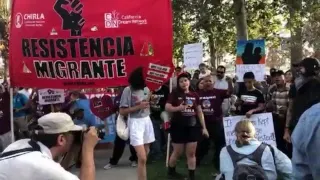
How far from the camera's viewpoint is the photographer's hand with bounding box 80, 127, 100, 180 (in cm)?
317

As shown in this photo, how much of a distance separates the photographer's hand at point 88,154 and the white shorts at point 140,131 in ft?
13.1

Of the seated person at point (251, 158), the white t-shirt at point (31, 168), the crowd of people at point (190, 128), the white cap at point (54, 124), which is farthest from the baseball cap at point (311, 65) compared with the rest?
the white t-shirt at point (31, 168)

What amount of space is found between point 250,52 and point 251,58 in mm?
132

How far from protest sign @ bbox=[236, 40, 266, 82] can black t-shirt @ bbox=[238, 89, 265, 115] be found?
6.40 feet

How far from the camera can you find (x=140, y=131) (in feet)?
24.0

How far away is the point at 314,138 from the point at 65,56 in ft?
13.6

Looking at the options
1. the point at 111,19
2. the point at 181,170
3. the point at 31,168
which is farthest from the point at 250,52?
the point at 31,168

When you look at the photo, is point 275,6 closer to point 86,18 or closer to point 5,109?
point 5,109

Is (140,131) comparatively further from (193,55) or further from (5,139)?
(193,55)

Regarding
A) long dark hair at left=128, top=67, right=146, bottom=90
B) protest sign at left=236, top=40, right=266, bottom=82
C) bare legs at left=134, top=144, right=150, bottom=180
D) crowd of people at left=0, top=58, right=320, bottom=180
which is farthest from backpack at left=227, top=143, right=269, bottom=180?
protest sign at left=236, top=40, right=266, bottom=82

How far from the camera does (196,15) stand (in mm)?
19438

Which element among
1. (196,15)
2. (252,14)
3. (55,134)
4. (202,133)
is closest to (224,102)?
(202,133)

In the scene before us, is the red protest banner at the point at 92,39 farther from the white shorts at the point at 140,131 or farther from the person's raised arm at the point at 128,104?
the white shorts at the point at 140,131

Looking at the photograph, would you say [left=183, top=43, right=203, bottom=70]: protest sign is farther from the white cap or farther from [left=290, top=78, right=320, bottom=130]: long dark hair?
the white cap
